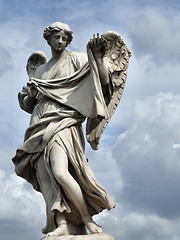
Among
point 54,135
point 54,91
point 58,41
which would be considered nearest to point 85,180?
point 54,135

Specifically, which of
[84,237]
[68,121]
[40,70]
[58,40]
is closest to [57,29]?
[58,40]

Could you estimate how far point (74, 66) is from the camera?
11953mm

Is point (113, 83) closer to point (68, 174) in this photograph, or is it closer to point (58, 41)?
point (58, 41)

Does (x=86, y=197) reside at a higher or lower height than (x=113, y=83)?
lower

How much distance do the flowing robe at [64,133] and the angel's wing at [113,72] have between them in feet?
1.04

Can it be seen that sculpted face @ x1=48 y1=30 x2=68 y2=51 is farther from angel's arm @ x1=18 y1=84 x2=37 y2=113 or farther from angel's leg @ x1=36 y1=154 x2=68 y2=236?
angel's leg @ x1=36 y1=154 x2=68 y2=236

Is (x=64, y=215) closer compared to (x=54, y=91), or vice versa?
(x=64, y=215)

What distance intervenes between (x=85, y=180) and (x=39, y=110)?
1.64 meters

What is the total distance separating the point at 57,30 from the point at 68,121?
178cm

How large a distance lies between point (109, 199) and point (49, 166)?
1.20 metres

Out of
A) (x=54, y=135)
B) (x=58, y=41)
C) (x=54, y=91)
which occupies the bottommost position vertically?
A: (x=54, y=135)

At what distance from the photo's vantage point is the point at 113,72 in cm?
1219

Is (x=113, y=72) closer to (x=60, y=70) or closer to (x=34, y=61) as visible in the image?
(x=60, y=70)

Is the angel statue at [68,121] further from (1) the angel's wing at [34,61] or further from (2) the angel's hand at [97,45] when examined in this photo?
(1) the angel's wing at [34,61]
